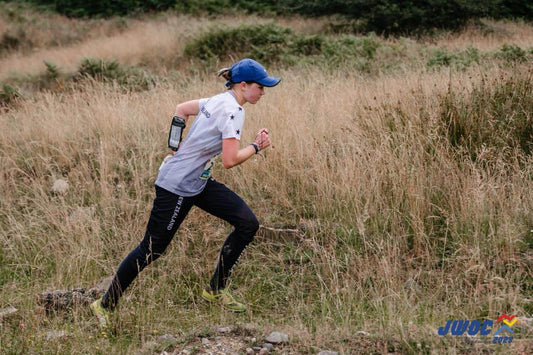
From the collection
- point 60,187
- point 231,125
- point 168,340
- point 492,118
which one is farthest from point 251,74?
point 60,187

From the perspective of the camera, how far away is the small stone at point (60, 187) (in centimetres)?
623

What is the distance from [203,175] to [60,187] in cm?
322

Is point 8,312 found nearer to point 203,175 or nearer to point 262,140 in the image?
point 203,175

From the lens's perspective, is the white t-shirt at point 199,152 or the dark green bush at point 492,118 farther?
the dark green bush at point 492,118

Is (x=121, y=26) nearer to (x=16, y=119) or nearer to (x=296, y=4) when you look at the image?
(x=296, y=4)

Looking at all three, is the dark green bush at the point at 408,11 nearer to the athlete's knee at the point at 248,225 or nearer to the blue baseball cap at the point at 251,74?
the blue baseball cap at the point at 251,74

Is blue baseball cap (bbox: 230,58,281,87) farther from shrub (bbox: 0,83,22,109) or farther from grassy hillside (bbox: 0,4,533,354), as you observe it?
shrub (bbox: 0,83,22,109)

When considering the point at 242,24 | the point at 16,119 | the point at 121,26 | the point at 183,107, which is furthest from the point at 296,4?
the point at 183,107

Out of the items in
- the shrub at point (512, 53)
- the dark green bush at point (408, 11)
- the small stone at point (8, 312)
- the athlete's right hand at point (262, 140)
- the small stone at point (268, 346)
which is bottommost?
the small stone at point (8, 312)

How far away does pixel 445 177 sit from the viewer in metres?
4.97

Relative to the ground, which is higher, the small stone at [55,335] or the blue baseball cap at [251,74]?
the blue baseball cap at [251,74]

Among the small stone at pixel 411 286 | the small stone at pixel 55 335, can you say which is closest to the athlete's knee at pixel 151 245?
the small stone at pixel 55 335

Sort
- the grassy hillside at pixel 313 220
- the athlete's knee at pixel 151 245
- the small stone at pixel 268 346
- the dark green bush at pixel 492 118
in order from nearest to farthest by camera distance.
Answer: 1. the small stone at pixel 268 346
2. the grassy hillside at pixel 313 220
3. the athlete's knee at pixel 151 245
4. the dark green bush at pixel 492 118

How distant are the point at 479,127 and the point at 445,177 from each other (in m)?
1.17
